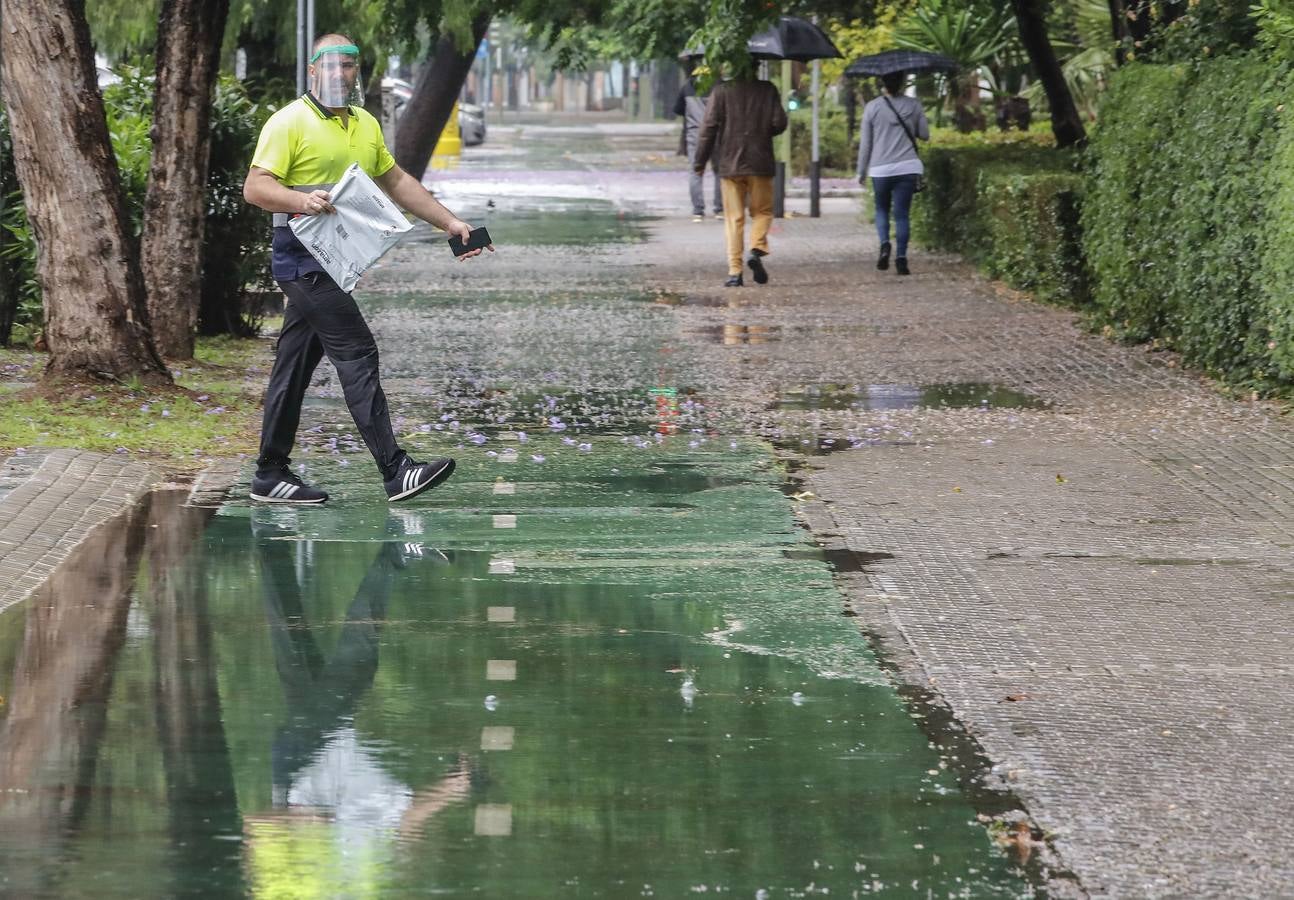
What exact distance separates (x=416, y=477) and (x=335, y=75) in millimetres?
1602

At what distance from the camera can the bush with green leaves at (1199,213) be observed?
11.2 m

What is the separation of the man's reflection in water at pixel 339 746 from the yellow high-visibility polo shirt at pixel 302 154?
167 centimetres

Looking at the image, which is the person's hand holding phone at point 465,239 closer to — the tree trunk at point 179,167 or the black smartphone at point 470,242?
the black smartphone at point 470,242

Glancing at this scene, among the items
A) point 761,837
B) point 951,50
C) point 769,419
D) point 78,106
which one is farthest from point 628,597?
point 951,50

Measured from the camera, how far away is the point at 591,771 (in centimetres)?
514

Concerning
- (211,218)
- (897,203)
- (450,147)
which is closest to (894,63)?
(897,203)

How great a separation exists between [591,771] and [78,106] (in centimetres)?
682

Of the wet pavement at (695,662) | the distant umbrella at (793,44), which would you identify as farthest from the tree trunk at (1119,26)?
the wet pavement at (695,662)

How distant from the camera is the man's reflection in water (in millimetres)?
4730

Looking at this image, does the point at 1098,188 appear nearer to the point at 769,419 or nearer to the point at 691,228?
the point at 769,419

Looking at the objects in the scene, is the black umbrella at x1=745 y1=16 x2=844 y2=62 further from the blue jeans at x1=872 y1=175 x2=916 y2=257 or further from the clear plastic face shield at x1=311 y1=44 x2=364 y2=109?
the clear plastic face shield at x1=311 y1=44 x2=364 y2=109

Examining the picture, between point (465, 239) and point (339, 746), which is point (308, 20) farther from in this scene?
point (339, 746)

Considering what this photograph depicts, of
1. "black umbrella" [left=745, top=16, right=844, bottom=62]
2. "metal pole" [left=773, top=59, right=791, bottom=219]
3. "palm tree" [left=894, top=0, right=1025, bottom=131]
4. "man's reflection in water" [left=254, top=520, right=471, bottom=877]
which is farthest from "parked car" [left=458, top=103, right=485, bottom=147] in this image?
"man's reflection in water" [left=254, top=520, right=471, bottom=877]

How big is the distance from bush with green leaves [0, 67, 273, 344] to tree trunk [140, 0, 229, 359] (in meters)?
0.74
